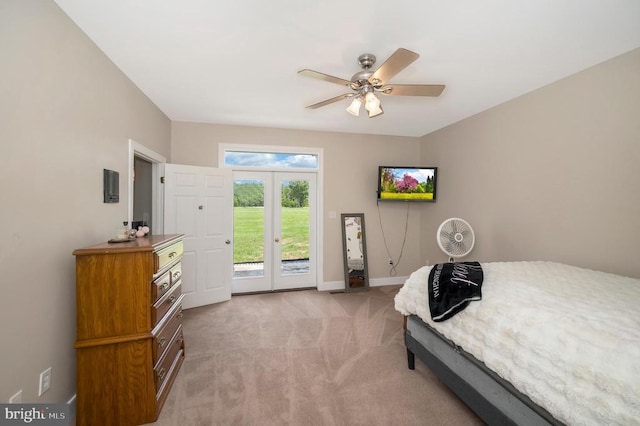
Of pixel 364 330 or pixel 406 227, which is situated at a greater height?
pixel 406 227

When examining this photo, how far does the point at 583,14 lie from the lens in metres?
1.70

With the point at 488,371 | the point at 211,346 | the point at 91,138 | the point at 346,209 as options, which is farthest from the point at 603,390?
the point at 346,209

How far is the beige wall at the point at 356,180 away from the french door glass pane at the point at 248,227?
621 millimetres

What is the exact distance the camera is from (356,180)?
15.1 ft

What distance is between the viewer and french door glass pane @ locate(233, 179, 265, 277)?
13.9 feet

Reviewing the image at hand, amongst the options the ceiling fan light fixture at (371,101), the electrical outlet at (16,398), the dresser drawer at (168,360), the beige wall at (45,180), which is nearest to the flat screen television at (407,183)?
the ceiling fan light fixture at (371,101)

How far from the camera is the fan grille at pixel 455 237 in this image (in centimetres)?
333

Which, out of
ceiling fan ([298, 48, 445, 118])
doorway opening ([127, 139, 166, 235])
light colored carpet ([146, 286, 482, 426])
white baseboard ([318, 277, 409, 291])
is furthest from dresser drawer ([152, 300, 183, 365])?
white baseboard ([318, 277, 409, 291])

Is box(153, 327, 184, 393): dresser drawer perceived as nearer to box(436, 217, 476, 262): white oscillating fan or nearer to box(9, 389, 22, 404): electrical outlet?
box(9, 389, 22, 404): electrical outlet

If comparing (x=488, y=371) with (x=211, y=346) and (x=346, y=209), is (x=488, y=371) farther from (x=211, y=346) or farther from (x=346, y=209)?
(x=346, y=209)

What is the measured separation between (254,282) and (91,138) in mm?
2983

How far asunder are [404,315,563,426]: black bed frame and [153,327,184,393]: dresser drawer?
1.98 metres

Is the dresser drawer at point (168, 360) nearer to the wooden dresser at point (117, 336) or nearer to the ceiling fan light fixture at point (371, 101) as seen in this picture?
the wooden dresser at point (117, 336)

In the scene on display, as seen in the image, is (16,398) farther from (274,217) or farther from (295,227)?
(295,227)
